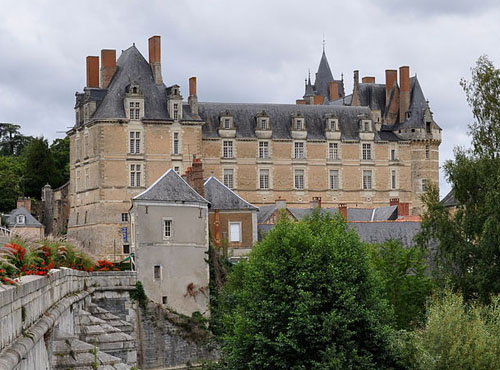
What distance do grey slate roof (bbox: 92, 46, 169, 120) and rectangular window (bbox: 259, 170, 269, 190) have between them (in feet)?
22.4

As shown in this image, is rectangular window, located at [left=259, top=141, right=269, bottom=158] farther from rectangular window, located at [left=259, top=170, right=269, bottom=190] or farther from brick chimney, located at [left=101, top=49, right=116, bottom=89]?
brick chimney, located at [left=101, top=49, right=116, bottom=89]

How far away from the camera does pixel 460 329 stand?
20.5 m

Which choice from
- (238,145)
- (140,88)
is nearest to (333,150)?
(238,145)

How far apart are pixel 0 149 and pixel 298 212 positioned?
137 ft

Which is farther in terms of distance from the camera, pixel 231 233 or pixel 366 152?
pixel 366 152

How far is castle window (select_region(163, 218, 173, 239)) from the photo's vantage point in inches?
1315

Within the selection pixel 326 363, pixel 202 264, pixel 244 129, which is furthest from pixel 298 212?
pixel 326 363

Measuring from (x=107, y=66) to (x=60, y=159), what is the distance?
61.5 ft

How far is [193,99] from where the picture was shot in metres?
53.8

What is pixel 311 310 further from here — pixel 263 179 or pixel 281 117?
pixel 281 117

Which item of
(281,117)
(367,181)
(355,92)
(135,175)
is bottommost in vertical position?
(367,181)

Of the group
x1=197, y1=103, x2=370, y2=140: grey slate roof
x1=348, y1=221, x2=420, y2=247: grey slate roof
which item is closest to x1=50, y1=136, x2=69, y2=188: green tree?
x1=197, y1=103, x2=370, y2=140: grey slate roof

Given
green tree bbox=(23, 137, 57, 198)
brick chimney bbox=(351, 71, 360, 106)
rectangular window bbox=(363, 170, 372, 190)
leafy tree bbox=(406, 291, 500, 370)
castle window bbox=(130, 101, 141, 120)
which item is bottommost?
leafy tree bbox=(406, 291, 500, 370)

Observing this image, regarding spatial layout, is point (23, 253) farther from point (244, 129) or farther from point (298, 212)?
point (244, 129)
